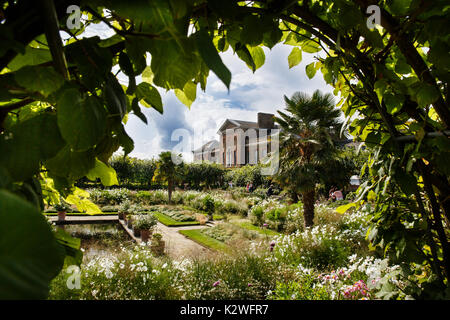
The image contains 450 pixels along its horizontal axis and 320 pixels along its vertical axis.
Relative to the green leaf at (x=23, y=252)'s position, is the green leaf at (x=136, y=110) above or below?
above

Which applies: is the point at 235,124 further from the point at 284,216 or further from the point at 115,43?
the point at 115,43

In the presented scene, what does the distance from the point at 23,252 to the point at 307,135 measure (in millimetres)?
10568

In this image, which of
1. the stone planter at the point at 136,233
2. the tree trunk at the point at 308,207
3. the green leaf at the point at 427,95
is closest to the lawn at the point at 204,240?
the stone planter at the point at 136,233

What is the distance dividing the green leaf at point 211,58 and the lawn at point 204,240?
7.27 meters

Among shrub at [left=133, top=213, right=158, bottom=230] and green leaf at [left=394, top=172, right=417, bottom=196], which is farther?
shrub at [left=133, top=213, right=158, bottom=230]

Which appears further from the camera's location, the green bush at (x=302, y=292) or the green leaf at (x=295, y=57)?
the green bush at (x=302, y=292)

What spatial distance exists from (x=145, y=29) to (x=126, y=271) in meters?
4.96

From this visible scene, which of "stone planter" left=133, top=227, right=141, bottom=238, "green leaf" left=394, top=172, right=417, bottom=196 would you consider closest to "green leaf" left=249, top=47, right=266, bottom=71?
"green leaf" left=394, top=172, right=417, bottom=196

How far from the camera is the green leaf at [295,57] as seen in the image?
0.94 metres

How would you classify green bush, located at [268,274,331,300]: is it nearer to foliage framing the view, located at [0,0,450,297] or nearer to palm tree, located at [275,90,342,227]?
foliage framing the view, located at [0,0,450,297]

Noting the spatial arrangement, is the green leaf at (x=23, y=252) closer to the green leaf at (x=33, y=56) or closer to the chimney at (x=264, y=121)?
the green leaf at (x=33, y=56)

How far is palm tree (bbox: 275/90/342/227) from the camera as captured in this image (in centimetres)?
973

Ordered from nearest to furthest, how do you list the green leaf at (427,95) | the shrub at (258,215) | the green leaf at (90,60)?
1. the green leaf at (90,60)
2. the green leaf at (427,95)
3. the shrub at (258,215)

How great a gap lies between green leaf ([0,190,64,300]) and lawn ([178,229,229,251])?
7.36 m
